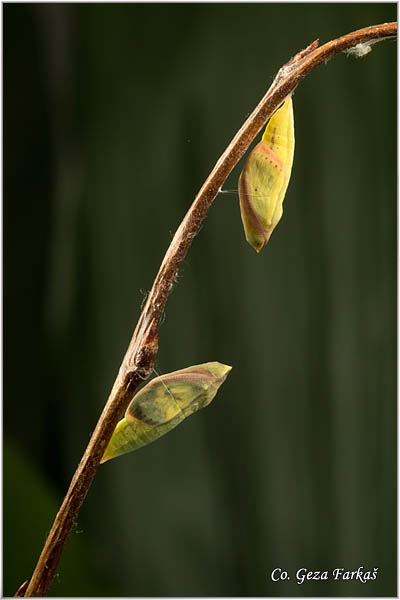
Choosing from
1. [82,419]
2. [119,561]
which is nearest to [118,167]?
[82,419]

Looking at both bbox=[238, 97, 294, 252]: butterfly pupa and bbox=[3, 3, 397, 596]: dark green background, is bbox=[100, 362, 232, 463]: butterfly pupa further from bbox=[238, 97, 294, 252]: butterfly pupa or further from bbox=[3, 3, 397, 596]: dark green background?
bbox=[3, 3, 397, 596]: dark green background

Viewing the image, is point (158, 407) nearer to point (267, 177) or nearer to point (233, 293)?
point (267, 177)

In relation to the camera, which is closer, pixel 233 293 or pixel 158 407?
pixel 158 407

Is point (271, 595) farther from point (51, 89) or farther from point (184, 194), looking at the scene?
point (51, 89)

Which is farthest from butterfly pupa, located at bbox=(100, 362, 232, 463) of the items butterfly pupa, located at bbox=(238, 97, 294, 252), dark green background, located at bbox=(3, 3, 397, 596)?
dark green background, located at bbox=(3, 3, 397, 596)

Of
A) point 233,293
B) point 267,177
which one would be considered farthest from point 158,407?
point 233,293

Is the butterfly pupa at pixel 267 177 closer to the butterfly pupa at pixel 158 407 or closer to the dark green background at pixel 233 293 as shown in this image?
the butterfly pupa at pixel 158 407
